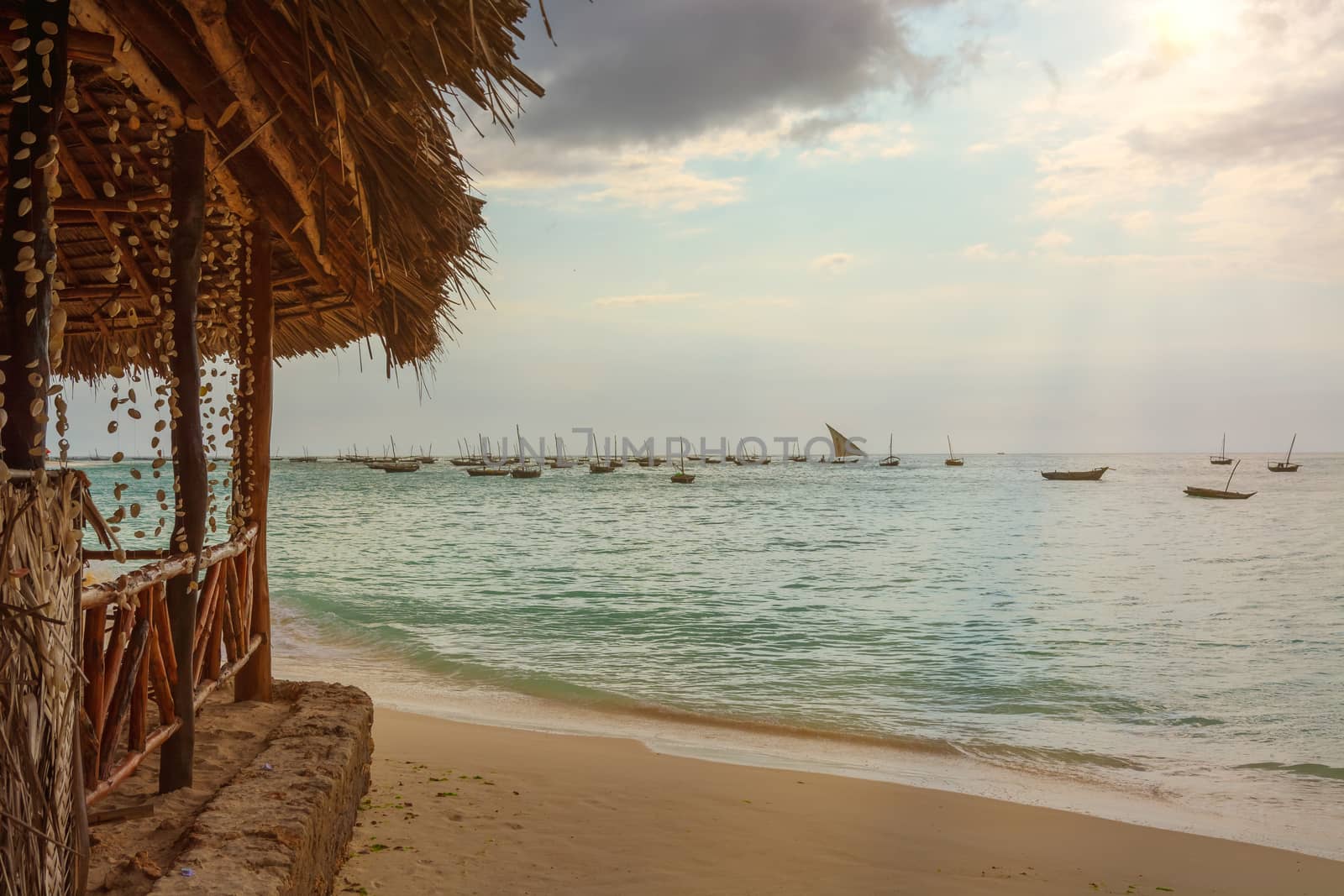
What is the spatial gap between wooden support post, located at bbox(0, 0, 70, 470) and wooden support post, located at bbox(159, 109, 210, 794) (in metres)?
0.98

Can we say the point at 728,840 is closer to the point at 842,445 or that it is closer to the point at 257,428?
the point at 257,428

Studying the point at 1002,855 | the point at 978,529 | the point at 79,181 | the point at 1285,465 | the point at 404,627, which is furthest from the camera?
the point at 1285,465

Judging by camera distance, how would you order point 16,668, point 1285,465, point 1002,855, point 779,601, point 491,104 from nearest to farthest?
point 16,668 → point 491,104 → point 1002,855 → point 779,601 → point 1285,465

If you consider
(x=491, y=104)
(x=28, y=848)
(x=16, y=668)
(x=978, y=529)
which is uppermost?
(x=491, y=104)

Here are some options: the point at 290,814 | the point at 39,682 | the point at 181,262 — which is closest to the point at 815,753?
the point at 290,814

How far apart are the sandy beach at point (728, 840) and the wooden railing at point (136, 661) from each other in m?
0.98

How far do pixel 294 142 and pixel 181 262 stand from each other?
1.88ft

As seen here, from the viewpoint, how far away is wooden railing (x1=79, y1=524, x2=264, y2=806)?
254 centimetres

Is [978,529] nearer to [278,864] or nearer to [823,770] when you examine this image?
[823,770]

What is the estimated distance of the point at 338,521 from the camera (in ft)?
101

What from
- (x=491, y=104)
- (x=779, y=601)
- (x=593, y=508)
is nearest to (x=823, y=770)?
(x=491, y=104)

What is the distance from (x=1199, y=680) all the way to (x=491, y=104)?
976 cm

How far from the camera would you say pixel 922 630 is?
12.0m

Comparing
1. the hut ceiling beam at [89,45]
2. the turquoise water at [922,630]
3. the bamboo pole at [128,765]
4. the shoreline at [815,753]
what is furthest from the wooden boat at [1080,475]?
the hut ceiling beam at [89,45]
